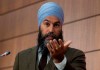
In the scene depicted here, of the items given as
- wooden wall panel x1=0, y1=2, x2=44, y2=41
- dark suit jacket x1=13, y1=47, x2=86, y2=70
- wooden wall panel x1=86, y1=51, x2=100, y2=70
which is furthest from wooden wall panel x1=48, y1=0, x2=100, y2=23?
dark suit jacket x1=13, y1=47, x2=86, y2=70

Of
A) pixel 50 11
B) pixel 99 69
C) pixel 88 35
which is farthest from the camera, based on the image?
pixel 88 35

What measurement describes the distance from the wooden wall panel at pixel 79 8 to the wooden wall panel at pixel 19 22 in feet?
2.29

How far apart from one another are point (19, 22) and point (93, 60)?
194cm

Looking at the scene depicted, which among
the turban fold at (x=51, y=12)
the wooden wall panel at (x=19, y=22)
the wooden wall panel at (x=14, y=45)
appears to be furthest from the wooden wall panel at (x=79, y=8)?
the turban fold at (x=51, y=12)

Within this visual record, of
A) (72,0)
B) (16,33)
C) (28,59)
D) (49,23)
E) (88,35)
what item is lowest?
(16,33)

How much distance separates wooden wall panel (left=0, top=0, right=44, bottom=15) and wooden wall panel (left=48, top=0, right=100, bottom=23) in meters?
0.84

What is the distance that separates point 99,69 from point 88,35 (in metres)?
0.50

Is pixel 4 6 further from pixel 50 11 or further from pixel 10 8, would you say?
pixel 50 11

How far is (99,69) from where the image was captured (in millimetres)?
3918

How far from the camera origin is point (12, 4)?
5848mm

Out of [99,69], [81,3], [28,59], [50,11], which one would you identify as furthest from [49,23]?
[81,3]

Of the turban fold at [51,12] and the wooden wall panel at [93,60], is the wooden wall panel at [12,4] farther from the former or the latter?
the turban fold at [51,12]

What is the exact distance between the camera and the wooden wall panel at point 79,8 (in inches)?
167

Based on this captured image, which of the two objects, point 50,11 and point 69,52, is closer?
point 69,52
